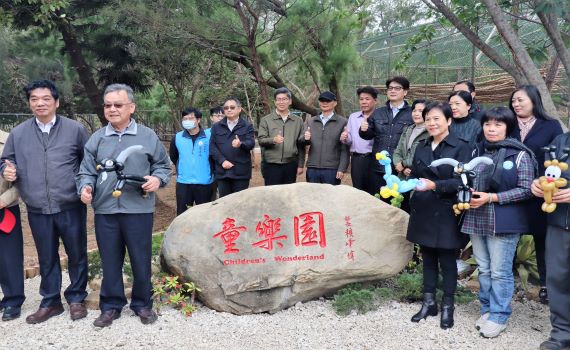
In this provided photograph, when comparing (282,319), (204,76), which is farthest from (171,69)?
(282,319)

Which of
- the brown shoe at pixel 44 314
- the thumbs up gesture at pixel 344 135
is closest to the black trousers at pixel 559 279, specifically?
the thumbs up gesture at pixel 344 135

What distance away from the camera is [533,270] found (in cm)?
418

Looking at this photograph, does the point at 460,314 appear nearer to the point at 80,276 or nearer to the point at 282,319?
the point at 282,319

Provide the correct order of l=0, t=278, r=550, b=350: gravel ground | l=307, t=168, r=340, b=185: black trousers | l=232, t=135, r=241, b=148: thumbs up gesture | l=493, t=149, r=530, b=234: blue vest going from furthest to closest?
l=307, t=168, r=340, b=185: black trousers, l=232, t=135, r=241, b=148: thumbs up gesture, l=0, t=278, r=550, b=350: gravel ground, l=493, t=149, r=530, b=234: blue vest

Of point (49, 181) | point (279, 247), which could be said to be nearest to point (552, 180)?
point (279, 247)

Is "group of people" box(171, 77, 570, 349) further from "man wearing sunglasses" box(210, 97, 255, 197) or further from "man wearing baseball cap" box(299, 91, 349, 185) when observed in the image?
"man wearing sunglasses" box(210, 97, 255, 197)

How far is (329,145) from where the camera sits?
516cm

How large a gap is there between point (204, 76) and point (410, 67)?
4.16m

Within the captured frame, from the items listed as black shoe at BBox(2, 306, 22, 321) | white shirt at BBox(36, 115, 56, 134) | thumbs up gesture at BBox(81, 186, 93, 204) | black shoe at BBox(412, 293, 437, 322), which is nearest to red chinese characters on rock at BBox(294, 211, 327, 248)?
black shoe at BBox(412, 293, 437, 322)

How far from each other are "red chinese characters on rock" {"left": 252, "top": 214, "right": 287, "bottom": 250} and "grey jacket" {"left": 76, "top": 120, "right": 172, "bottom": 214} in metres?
0.79

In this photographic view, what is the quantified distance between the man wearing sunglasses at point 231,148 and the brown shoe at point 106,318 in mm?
1914

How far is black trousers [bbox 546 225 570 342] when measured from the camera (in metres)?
3.07

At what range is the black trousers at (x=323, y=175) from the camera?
Result: 5.22 metres

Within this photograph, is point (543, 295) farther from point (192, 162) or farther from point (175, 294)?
point (192, 162)
